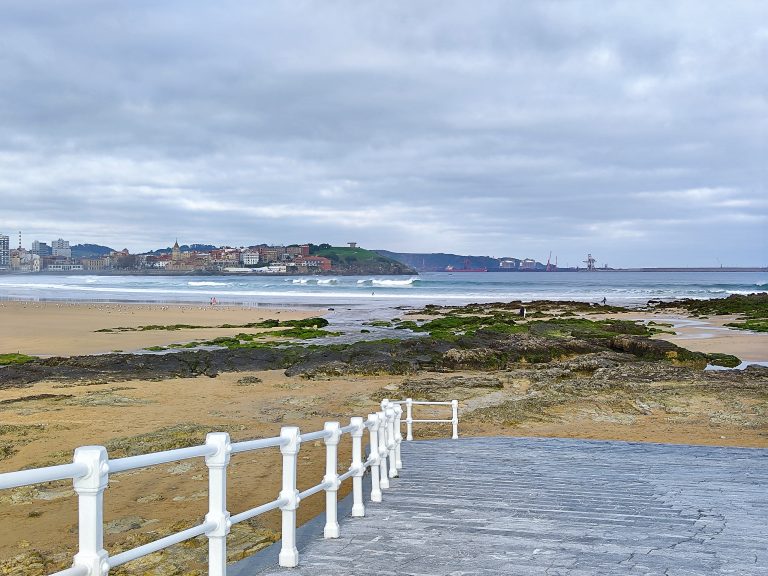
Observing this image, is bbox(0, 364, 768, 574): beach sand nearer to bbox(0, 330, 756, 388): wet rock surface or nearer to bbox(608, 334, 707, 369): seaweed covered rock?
bbox(0, 330, 756, 388): wet rock surface

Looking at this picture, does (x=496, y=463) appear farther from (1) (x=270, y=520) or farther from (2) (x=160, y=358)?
(2) (x=160, y=358)

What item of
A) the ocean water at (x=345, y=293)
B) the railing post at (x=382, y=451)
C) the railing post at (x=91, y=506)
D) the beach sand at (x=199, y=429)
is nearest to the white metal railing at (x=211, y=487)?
the railing post at (x=91, y=506)

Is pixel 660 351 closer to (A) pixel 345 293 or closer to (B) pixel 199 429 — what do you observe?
(B) pixel 199 429

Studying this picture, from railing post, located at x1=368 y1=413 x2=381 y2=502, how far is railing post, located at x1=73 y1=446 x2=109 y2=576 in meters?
4.29

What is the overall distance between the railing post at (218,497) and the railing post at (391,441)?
4.21 metres

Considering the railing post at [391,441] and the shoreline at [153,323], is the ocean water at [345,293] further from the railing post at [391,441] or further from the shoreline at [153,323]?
the railing post at [391,441]

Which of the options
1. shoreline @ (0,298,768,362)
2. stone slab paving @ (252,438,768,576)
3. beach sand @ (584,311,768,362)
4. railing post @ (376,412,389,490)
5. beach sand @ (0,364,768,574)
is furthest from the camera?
shoreline @ (0,298,768,362)

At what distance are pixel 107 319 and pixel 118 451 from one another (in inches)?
1535

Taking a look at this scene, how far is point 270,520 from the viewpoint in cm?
889

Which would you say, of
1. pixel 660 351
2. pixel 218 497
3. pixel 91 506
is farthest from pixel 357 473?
pixel 660 351

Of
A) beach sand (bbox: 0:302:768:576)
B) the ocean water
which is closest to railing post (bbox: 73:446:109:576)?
beach sand (bbox: 0:302:768:576)

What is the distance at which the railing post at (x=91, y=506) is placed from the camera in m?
3.16

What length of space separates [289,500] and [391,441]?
361 centimetres

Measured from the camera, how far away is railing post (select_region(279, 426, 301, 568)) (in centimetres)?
506
